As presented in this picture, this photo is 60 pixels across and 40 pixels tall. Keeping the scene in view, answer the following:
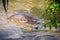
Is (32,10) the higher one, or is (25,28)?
(32,10)

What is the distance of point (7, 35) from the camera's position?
225cm

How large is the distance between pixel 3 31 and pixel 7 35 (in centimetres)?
10

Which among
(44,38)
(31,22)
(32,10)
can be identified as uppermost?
(32,10)

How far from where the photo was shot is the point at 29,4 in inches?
112

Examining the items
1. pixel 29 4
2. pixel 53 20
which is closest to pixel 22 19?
pixel 29 4

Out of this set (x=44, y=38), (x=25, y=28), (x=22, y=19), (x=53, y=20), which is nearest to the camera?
(x=53, y=20)

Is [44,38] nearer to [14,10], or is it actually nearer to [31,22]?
[31,22]

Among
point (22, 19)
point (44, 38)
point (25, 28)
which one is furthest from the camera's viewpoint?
point (22, 19)

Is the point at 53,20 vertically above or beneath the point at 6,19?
above

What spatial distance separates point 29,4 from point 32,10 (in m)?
0.17

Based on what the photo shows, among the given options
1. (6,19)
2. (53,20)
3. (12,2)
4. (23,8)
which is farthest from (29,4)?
(53,20)

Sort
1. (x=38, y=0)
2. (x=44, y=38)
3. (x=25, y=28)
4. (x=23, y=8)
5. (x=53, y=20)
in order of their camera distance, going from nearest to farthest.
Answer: (x=53, y=20), (x=44, y=38), (x=25, y=28), (x=23, y=8), (x=38, y=0)

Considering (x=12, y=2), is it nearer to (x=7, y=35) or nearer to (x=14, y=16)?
(x=14, y=16)

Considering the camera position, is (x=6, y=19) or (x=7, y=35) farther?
(x=6, y=19)
